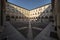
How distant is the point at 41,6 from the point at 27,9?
23.5 feet

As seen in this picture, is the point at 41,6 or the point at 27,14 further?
the point at 27,14

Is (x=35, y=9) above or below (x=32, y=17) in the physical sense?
above

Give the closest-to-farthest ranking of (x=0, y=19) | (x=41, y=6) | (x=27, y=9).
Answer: (x=0, y=19)
(x=41, y=6)
(x=27, y=9)

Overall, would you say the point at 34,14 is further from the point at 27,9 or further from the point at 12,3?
the point at 12,3

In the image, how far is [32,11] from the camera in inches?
1469

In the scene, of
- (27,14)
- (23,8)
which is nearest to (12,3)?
(23,8)

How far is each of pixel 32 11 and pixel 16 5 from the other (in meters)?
8.71

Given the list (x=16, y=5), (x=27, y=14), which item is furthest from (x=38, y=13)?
(x=16, y=5)

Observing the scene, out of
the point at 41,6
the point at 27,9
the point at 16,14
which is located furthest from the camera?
the point at 27,9

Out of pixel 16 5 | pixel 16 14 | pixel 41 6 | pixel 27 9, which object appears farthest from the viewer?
pixel 27 9

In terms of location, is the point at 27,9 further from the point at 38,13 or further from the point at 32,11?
the point at 38,13

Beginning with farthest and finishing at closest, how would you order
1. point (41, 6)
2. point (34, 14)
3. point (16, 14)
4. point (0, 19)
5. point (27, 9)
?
point (27, 9) → point (34, 14) → point (41, 6) → point (16, 14) → point (0, 19)

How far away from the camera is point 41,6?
33.3 m

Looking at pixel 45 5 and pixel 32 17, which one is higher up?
pixel 45 5
